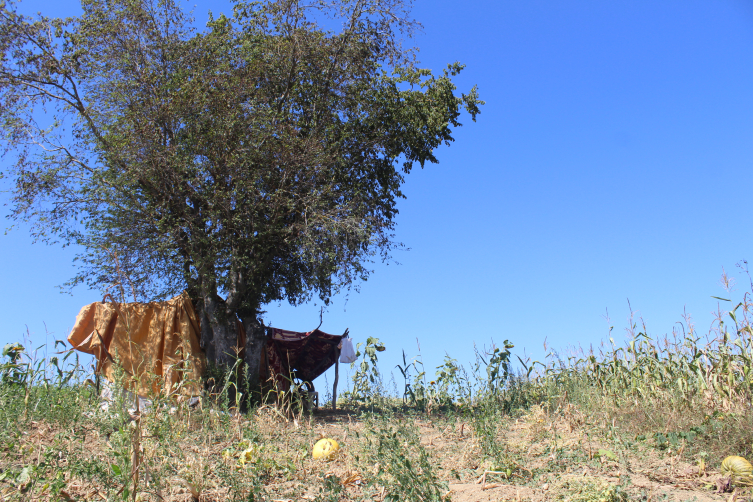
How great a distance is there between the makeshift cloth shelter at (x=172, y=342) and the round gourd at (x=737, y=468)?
5550 millimetres

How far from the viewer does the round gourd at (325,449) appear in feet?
17.6

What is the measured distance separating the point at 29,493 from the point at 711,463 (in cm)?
575

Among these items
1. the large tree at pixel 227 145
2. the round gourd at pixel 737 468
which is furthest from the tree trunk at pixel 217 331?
the round gourd at pixel 737 468

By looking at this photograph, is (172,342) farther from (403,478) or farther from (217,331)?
(403,478)

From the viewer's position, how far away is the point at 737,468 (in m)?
4.29

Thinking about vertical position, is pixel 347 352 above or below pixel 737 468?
above

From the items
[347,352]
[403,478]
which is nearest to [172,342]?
[347,352]

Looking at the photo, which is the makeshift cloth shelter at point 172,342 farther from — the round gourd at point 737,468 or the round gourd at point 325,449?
the round gourd at point 737,468

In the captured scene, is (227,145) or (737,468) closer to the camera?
(737,468)

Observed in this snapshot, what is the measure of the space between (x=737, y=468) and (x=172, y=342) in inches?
339

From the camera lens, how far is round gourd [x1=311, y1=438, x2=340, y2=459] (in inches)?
211

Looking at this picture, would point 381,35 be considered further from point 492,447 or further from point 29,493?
point 29,493

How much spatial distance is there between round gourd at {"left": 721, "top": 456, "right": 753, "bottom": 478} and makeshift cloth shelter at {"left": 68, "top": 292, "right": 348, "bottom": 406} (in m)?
5.55

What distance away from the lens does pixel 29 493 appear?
3.80 m
